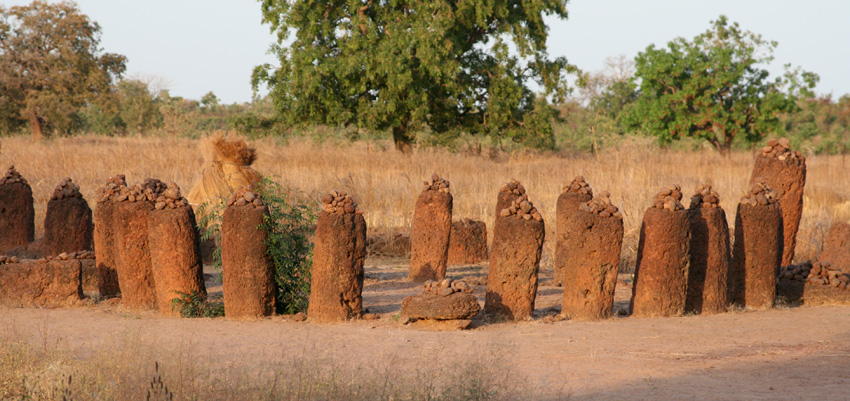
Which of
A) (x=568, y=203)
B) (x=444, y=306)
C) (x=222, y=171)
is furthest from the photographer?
(x=222, y=171)

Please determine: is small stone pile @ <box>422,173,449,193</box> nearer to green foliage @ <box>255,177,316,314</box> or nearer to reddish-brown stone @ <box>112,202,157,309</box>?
green foliage @ <box>255,177,316,314</box>

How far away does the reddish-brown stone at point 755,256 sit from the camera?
7.00 meters

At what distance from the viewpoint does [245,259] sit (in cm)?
637

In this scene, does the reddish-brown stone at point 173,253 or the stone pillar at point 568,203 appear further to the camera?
the stone pillar at point 568,203

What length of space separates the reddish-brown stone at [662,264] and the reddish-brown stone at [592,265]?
28cm

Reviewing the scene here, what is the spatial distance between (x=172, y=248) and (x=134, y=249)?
0.54 meters

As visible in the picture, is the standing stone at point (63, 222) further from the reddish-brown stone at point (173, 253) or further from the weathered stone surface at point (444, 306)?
the weathered stone surface at point (444, 306)

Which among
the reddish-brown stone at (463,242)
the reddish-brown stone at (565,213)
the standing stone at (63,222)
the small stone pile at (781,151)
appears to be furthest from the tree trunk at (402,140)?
the small stone pile at (781,151)

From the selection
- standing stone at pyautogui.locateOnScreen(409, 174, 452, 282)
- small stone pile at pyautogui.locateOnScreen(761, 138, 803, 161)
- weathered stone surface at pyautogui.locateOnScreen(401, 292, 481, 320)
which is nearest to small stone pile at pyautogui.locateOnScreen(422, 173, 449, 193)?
standing stone at pyautogui.locateOnScreen(409, 174, 452, 282)

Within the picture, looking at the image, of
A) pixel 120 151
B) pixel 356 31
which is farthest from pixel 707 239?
pixel 120 151

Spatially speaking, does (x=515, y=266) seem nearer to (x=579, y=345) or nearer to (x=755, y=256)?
(x=579, y=345)

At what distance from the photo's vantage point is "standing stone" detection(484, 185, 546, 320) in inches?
257

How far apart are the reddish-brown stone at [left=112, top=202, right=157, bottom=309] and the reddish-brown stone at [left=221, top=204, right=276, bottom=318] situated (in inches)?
34.6

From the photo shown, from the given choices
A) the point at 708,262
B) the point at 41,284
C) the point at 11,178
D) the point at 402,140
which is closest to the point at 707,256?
the point at 708,262
